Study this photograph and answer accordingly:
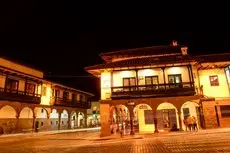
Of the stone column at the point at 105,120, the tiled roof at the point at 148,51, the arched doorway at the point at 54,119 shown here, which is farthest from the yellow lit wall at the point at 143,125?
the arched doorway at the point at 54,119

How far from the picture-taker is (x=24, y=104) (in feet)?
113

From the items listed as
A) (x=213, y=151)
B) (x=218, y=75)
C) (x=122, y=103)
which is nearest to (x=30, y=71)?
(x=122, y=103)

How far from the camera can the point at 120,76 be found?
27.3 meters

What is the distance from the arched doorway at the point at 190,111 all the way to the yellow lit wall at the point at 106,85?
30.4ft

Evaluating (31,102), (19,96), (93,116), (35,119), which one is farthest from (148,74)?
(93,116)

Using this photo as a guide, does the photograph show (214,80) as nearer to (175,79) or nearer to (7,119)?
(175,79)

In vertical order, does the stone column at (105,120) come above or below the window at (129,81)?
below

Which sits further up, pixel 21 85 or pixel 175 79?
pixel 21 85

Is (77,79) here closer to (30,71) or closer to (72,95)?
(72,95)

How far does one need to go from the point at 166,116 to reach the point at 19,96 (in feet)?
74.7

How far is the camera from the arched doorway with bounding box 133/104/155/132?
2602cm

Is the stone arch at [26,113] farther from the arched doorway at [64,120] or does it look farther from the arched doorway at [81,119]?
the arched doorway at [81,119]

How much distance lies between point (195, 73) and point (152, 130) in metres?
8.95

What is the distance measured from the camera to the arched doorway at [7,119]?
3138cm
